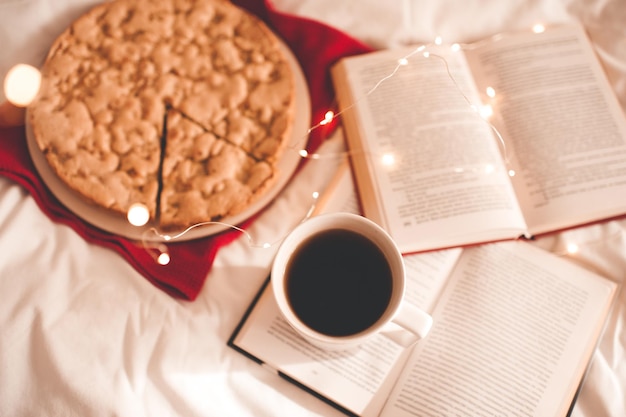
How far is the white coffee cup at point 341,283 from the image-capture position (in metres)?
0.62

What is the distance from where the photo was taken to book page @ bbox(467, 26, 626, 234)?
80 centimetres

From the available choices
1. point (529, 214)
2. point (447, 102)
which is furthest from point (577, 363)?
point (447, 102)

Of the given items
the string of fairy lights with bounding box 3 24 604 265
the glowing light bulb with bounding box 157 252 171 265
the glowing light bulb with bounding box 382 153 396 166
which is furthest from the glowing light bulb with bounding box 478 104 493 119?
the glowing light bulb with bounding box 157 252 171 265

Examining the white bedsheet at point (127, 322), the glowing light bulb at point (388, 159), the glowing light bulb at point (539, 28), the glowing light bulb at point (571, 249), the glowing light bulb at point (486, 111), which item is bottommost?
the white bedsheet at point (127, 322)

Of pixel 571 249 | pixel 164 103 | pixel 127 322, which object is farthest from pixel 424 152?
pixel 127 322

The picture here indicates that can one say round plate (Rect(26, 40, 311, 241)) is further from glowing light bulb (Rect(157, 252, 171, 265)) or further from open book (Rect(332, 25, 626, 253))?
open book (Rect(332, 25, 626, 253))

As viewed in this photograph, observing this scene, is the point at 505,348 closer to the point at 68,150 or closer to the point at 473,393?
the point at 473,393

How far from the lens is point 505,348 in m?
0.73

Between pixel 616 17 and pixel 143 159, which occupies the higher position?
pixel 616 17

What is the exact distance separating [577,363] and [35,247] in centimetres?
85

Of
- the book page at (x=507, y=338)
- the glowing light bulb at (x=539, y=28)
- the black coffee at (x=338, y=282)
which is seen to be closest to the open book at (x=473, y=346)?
the book page at (x=507, y=338)

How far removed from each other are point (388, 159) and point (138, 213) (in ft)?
1.36

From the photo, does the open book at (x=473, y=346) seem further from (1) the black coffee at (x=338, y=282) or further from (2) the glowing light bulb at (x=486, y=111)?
(2) the glowing light bulb at (x=486, y=111)

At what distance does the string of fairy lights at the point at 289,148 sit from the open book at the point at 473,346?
0.09 m
